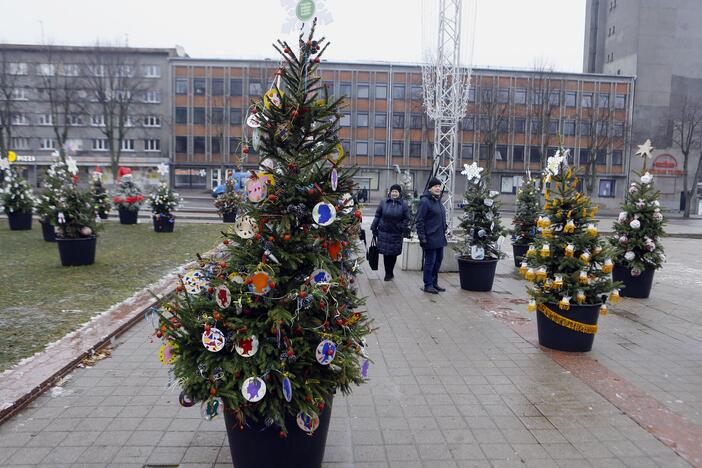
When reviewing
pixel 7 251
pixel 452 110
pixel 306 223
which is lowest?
pixel 7 251

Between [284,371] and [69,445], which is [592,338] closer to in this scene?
[284,371]

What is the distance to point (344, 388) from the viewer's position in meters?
3.35

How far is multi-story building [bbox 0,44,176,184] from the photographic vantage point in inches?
1837

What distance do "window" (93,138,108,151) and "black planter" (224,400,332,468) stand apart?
2486 inches

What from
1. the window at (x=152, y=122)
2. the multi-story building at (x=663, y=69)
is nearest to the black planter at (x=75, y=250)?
the window at (x=152, y=122)

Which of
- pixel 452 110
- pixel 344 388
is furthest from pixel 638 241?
pixel 344 388

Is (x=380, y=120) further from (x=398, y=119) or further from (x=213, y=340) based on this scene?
(x=213, y=340)

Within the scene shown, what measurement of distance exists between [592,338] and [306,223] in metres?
4.37

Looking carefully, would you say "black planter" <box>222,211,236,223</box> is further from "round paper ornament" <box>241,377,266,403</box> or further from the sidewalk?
"round paper ornament" <box>241,377,266,403</box>

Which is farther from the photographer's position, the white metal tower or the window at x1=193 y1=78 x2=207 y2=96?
the window at x1=193 y1=78 x2=207 y2=96

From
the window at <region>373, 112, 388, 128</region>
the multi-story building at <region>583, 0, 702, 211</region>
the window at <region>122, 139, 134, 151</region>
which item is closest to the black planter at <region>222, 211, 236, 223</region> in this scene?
the window at <region>373, 112, 388, 128</region>

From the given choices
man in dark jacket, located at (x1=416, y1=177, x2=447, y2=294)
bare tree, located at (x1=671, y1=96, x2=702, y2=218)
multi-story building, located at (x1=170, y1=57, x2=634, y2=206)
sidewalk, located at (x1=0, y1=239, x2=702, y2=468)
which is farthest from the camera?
multi-story building, located at (x1=170, y1=57, x2=634, y2=206)

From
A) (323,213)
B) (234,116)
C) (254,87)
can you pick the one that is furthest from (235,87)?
(323,213)

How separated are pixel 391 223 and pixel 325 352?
23.5 feet
